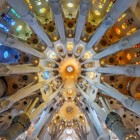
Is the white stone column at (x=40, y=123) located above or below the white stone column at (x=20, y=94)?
below

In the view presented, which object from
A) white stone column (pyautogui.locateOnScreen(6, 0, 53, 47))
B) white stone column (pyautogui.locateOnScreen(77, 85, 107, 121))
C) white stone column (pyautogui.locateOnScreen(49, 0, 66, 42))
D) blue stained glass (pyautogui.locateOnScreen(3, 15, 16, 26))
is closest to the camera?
white stone column (pyautogui.locateOnScreen(6, 0, 53, 47))

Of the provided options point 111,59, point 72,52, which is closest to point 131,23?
point 111,59

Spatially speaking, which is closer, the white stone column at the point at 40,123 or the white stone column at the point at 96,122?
the white stone column at the point at 96,122

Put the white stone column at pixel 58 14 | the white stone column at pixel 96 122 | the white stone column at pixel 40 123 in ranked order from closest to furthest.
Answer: the white stone column at pixel 58 14 < the white stone column at pixel 96 122 < the white stone column at pixel 40 123

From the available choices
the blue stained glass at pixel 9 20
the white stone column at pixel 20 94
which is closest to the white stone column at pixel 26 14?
the blue stained glass at pixel 9 20

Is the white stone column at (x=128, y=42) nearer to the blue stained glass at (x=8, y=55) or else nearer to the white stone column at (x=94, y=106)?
the white stone column at (x=94, y=106)

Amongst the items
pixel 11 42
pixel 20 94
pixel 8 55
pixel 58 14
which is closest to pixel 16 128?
pixel 20 94

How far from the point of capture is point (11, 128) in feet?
57.7

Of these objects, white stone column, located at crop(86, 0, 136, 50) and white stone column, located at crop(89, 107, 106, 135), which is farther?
white stone column, located at crop(89, 107, 106, 135)

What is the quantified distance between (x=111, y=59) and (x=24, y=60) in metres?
6.72

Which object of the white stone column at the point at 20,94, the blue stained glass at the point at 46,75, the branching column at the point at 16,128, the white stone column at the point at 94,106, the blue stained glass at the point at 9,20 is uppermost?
the blue stained glass at the point at 9,20

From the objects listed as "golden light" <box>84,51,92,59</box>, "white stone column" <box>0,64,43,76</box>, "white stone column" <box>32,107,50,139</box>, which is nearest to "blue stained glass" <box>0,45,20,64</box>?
"white stone column" <box>0,64,43,76</box>

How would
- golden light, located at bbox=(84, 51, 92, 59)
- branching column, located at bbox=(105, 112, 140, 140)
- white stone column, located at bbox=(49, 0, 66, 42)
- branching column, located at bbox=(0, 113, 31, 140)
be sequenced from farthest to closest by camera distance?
golden light, located at bbox=(84, 51, 92, 59) < white stone column, located at bbox=(49, 0, 66, 42) < branching column, located at bbox=(105, 112, 140, 140) < branching column, located at bbox=(0, 113, 31, 140)

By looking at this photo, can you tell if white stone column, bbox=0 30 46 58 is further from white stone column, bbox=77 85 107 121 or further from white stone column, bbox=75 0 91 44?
white stone column, bbox=77 85 107 121
